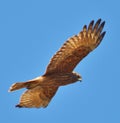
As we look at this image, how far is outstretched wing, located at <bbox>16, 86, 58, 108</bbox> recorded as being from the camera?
19.2 m

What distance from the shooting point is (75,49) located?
59.5 feet

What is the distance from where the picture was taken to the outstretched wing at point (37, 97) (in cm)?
1923

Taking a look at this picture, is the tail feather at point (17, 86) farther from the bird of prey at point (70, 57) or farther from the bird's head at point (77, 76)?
the bird's head at point (77, 76)

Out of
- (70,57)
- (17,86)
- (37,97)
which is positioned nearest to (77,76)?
(70,57)

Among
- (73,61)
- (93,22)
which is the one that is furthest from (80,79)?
(93,22)

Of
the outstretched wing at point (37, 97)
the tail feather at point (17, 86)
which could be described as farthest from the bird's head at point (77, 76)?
the tail feather at point (17, 86)

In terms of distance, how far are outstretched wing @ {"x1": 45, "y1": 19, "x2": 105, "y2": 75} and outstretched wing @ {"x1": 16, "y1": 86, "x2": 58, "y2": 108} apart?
1.25m

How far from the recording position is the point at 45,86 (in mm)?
18516

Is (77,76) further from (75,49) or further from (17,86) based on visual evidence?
(17,86)

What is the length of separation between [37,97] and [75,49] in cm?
233

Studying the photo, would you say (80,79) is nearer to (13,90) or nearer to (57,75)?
(57,75)

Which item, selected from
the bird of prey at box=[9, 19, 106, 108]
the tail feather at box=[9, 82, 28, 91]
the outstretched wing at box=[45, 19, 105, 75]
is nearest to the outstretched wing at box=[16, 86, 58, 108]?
the bird of prey at box=[9, 19, 106, 108]

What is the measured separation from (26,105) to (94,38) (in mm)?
3043

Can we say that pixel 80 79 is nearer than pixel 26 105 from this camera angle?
Yes
